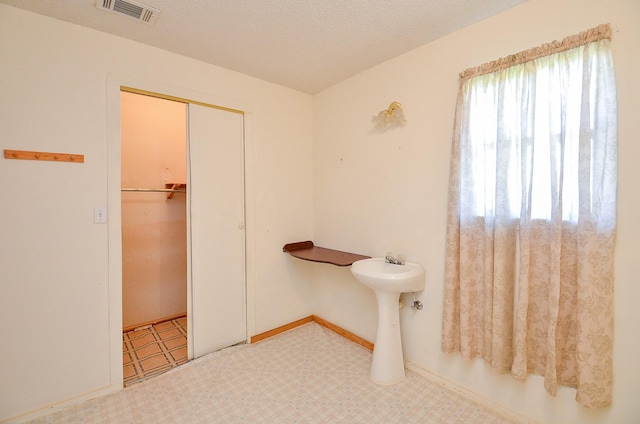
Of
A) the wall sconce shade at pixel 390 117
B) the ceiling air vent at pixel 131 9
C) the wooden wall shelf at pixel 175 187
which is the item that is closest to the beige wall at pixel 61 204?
the ceiling air vent at pixel 131 9

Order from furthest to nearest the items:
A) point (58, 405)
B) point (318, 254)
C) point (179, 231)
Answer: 1. point (179, 231)
2. point (318, 254)
3. point (58, 405)

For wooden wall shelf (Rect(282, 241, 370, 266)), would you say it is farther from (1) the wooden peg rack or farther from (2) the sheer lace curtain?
(1) the wooden peg rack

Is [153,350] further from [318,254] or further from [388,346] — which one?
[388,346]

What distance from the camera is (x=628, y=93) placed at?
50.1 inches

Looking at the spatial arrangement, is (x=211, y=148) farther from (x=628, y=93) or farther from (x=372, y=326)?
(x=628, y=93)

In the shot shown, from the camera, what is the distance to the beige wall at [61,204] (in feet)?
5.25

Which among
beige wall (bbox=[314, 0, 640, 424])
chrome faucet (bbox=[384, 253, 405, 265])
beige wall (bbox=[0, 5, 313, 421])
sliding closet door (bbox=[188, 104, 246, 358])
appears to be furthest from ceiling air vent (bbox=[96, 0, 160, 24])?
chrome faucet (bbox=[384, 253, 405, 265])

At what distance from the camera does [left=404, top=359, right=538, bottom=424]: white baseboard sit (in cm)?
161

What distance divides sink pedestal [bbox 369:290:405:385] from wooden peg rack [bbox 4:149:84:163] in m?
2.15

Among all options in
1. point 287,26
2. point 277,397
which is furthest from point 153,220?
point 287,26

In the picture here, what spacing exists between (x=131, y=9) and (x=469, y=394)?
3.10 m

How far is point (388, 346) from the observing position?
1.97m

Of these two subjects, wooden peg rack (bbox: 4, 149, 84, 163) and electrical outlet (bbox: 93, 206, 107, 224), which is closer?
wooden peg rack (bbox: 4, 149, 84, 163)

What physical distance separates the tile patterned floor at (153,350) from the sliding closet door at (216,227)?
25 cm
